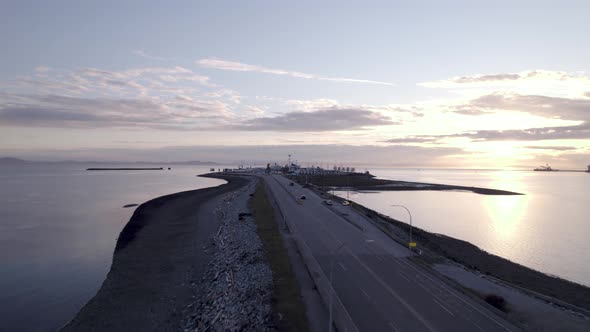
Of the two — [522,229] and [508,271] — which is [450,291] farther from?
[522,229]

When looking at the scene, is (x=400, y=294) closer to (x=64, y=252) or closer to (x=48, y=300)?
(x=48, y=300)

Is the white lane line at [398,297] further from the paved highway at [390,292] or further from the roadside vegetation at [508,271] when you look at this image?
the roadside vegetation at [508,271]

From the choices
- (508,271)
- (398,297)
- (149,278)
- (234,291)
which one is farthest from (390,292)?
(149,278)

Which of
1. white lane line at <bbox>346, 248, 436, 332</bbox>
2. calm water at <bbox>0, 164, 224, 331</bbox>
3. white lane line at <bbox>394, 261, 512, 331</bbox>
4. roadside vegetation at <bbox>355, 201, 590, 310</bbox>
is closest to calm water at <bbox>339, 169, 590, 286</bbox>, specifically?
roadside vegetation at <bbox>355, 201, 590, 310</bbox>

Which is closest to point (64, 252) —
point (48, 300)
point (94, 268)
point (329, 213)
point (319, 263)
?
point (94, 268)

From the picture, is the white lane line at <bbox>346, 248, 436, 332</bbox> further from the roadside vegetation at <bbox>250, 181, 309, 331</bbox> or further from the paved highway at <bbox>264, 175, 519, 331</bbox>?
the roadside vegetation at <bbox>250, 181, 309, 331</bbox>

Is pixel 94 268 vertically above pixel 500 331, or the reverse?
pixel 500 331

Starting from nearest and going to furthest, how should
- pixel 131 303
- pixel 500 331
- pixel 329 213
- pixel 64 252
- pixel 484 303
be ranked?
pixel 500 331 → pixel 484 303 → pixel 131 303 → pixel 64 252 → pixel 329 213
